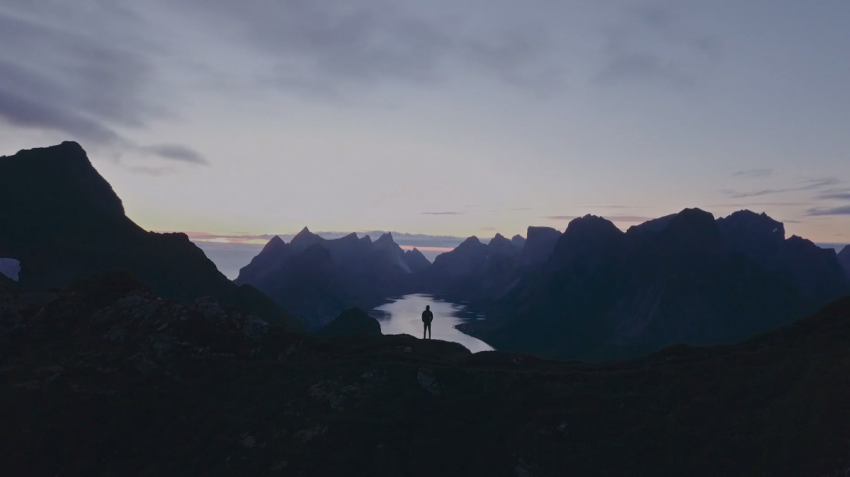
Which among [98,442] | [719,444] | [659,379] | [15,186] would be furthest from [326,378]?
[15,186]

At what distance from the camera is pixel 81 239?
13150 centimetres

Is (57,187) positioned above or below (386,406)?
above

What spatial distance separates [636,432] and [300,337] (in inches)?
1172

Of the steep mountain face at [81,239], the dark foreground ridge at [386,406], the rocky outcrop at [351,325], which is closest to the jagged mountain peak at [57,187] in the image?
the steep mountain face at [81,239]

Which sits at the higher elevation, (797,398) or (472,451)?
(797,398)

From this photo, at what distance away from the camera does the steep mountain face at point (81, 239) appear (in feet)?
398

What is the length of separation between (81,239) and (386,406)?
13608cm

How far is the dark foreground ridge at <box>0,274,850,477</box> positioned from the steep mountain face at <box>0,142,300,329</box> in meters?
93.5

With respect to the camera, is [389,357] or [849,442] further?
[389,357]

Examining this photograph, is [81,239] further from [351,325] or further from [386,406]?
[386,406]

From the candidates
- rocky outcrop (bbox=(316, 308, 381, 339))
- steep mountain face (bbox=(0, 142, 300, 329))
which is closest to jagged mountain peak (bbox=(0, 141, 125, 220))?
steep mountain face (bbox=(0, 142, 300, 329))

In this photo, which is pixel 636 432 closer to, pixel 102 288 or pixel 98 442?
pixel 98 442

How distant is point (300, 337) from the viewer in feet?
145

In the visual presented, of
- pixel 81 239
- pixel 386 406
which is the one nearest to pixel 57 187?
pixel 81 239
